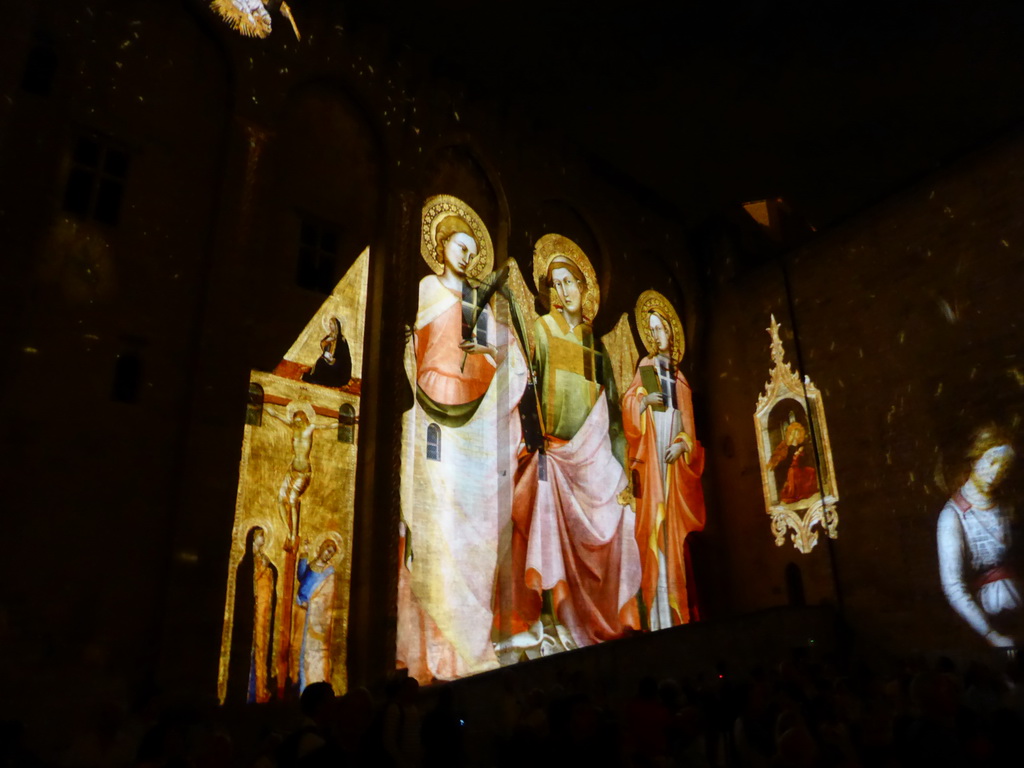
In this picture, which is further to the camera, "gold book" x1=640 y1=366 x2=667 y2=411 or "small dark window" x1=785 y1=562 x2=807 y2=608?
"gold book" x1=640 y1=366 x2=667 y2=411

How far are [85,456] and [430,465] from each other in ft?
14.8

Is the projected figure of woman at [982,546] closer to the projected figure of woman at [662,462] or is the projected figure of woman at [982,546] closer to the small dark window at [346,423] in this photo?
the projected figure of woman at [662,462]

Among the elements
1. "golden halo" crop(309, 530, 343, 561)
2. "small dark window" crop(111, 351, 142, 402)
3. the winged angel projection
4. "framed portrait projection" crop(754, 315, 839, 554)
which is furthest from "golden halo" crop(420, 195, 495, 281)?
"framed portrait projection" crop(754, 315, 839, 554)

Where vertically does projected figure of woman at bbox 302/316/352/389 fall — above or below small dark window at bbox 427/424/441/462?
above

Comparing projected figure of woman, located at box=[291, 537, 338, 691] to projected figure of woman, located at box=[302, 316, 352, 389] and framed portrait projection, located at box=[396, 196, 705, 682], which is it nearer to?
framed portrait projection, located at box=[396, 196, 705, 682]

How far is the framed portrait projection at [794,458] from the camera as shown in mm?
13953

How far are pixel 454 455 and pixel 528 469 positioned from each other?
1462 millimetres

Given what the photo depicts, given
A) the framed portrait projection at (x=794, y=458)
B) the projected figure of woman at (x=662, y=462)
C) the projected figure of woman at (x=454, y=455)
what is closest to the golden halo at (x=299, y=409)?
the projected figure of woman at (x=454, y=455)

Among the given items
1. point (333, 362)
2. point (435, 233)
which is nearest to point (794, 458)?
point (435, 233)

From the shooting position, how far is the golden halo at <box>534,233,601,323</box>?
45.0 feet

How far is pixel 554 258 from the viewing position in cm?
1406

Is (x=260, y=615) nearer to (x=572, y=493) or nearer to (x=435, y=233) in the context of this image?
(x=572, y=493)

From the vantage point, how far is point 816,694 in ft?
15.6

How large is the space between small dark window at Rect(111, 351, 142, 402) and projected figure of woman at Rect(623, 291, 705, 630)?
8.49 meters
